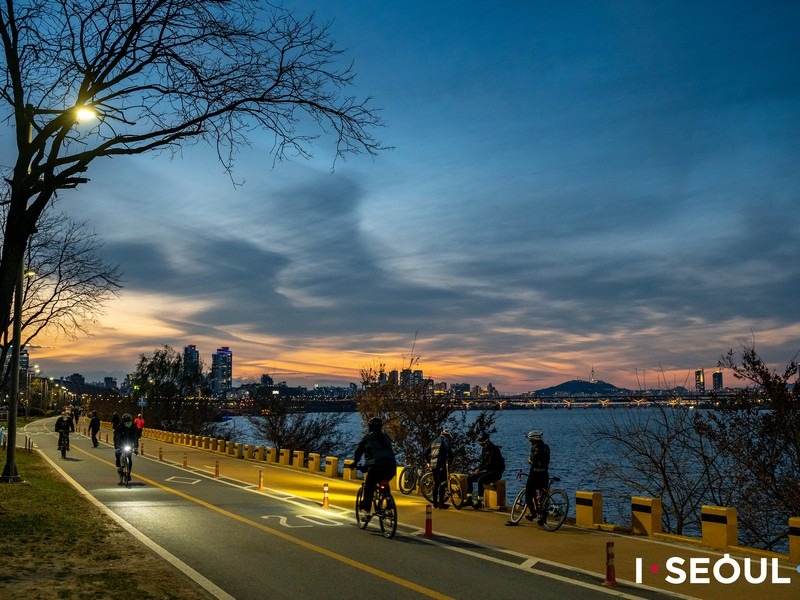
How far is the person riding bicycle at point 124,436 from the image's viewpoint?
23.1 metres

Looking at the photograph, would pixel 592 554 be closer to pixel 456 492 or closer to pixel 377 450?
pixel 377 450

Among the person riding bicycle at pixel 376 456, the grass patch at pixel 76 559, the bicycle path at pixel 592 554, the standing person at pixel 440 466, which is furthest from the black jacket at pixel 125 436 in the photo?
the person riding bicycle at pixel 376 456

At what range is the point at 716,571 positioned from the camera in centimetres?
1059

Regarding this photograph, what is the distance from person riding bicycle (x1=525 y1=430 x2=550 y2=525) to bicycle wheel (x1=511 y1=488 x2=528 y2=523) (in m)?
0.18

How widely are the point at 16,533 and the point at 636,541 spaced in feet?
33.4

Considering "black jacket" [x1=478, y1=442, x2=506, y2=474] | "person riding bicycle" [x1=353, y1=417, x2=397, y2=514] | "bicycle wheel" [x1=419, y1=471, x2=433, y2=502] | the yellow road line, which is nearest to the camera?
the yellow road line

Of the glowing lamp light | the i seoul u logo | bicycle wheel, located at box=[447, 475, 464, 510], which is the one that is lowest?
the i seoul u logo

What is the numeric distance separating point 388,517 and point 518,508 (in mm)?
3069

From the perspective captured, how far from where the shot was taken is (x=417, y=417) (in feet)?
123

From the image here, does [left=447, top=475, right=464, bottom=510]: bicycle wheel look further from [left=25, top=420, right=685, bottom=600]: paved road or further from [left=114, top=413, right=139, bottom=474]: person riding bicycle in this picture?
[left=114, top=413, right=139, bottom=474]: person riding bicycle

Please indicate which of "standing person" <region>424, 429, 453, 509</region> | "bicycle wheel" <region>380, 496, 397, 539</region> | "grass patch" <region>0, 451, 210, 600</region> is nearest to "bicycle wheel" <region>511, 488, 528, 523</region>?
"standing person" <region>424, 429, 453, 509</region>

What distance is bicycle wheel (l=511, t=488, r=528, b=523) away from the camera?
1473 centimetres

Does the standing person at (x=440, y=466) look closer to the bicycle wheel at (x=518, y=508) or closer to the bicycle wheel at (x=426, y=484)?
the bicycle wheel at (x=426, y=484)

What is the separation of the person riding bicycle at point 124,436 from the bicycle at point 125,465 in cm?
10
